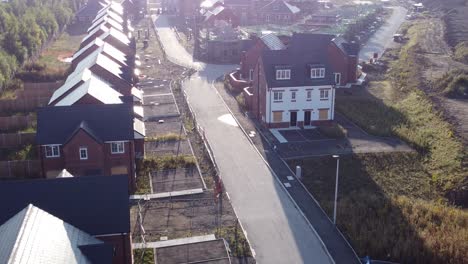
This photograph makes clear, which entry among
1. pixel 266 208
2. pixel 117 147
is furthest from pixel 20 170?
pixel 266 208

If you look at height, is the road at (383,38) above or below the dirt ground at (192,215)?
above

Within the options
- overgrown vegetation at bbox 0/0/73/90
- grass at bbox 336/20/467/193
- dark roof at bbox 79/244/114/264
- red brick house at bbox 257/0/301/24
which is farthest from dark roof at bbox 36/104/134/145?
red brick house at bbox 257/0/301/24

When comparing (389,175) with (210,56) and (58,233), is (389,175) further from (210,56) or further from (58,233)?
(210,56)

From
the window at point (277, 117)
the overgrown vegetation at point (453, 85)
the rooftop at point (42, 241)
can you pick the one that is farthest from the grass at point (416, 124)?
the rooftop at point (42, 241)

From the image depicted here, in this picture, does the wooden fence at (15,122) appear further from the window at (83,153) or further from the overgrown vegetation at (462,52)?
the overgrown vegetation at (462,52)

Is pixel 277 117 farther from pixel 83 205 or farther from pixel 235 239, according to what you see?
pixel 83 205

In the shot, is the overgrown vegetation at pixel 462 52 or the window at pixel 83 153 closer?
the window at pixel 83 153

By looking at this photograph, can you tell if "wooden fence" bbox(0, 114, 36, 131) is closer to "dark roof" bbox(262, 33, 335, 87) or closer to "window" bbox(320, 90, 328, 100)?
"dark roof" bbox(262, 33, 335, 87)
